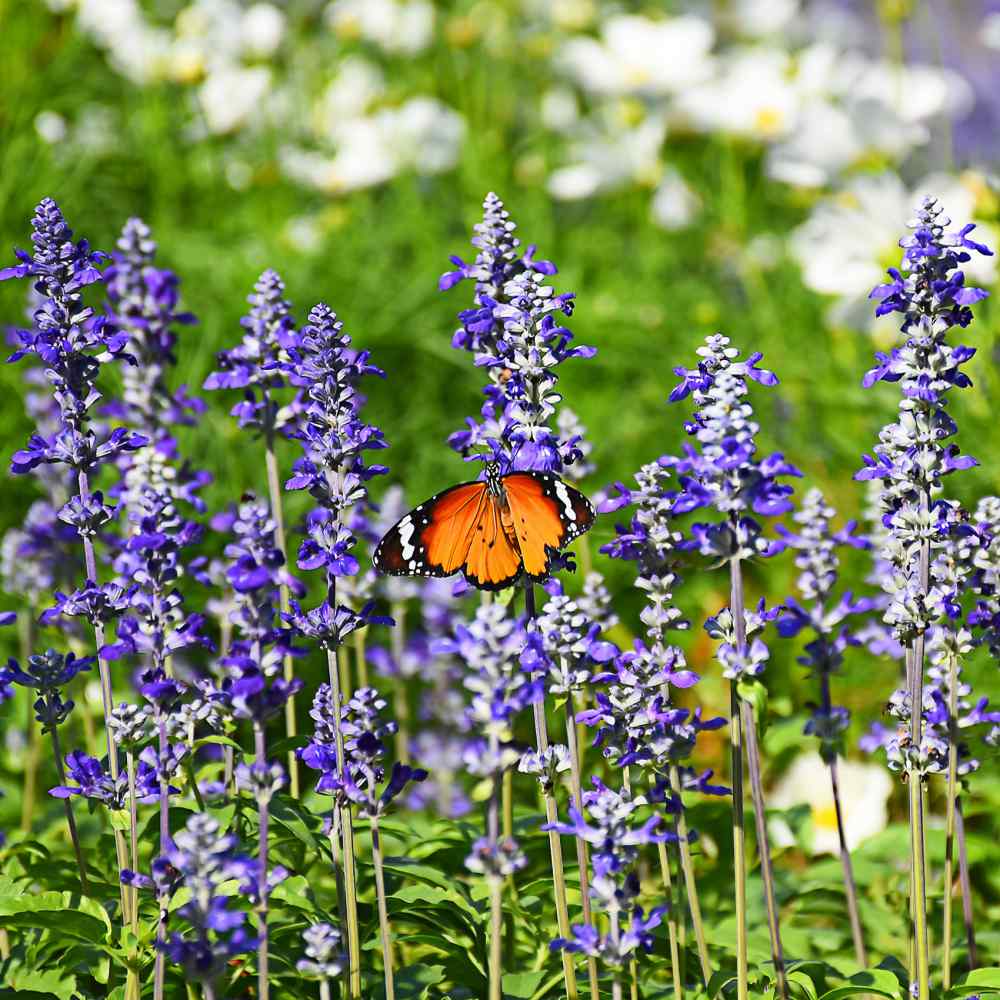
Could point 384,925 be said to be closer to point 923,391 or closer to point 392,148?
point 923,391

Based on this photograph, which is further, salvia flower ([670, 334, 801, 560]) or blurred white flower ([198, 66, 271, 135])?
blurred white flower ([198, 66, 271, 135])

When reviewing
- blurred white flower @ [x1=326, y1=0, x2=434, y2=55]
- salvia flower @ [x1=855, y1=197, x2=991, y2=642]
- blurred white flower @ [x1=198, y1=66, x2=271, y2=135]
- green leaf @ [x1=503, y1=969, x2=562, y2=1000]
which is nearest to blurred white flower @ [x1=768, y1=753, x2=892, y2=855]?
green leaf @ [x1=503, y1=969, x2=562, y2=1000]

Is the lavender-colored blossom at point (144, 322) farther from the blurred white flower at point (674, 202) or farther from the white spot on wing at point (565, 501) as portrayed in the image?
the blurred white flower at point (674, 202)

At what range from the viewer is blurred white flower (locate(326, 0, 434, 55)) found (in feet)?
30.0

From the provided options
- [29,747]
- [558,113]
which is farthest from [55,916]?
[558,113]

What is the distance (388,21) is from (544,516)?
7.30m

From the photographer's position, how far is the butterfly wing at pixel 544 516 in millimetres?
2703

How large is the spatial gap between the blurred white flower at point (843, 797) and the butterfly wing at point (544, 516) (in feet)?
7.05

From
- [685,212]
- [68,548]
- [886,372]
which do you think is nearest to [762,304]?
[685,212]

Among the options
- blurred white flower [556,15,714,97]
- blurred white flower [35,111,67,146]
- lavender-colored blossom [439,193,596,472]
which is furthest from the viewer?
blurred white flower [556,15,714,97]

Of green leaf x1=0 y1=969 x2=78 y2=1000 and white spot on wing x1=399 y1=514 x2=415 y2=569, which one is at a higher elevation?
white spot on wing x1=399 y1=514 x2=415 y2=569

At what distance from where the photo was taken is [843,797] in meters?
4.91

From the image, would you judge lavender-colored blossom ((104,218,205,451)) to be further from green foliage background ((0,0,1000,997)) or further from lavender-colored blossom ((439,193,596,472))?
green foliage background ((0,0,1000,997))

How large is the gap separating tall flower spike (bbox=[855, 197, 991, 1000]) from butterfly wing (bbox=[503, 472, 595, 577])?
57 centimetres
